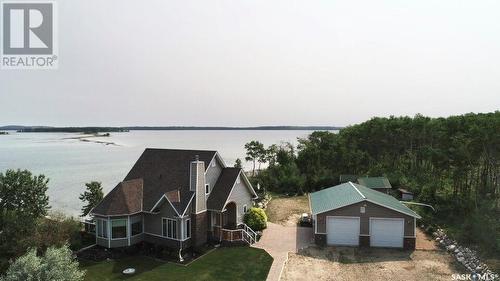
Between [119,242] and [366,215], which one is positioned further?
[366,215]

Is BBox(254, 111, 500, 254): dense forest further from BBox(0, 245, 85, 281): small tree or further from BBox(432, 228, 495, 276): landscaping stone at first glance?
BBox(0, 245, 85, 281): small tree

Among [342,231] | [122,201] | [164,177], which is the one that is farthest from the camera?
[164,177]

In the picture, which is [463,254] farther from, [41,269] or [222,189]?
[41,269]

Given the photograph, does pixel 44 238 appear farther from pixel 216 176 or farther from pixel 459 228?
pixel 459 228

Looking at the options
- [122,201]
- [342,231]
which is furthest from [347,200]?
[122,201]

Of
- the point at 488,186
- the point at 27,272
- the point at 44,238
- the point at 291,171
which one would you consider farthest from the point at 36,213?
the point at 488,186

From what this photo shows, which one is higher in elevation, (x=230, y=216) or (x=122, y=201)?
(x=122, y=201)

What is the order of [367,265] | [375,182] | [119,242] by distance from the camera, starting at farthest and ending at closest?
[375,182] → [119,242] → [367,265]
